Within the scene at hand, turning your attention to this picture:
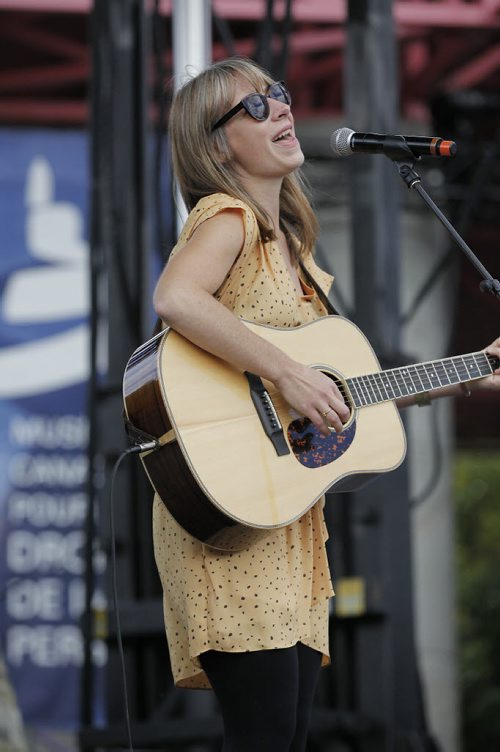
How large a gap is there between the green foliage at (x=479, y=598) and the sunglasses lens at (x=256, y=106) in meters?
18.2

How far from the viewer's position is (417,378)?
276 centimetres

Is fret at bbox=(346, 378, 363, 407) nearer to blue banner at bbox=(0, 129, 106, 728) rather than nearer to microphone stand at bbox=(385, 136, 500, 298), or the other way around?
microphone stand at bbox=(385, 136, 500, 298)

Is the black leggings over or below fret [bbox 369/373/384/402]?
below

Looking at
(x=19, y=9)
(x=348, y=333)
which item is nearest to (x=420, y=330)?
(x=19, y=9)

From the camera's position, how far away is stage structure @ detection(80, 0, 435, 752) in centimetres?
513

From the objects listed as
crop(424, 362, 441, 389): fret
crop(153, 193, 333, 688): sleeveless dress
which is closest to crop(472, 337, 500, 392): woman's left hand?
crop(424, 362, 441, 389): fret

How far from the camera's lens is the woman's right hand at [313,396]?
2.45 m

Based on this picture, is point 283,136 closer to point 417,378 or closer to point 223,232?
point 223,232

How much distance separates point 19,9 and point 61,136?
1295 mm

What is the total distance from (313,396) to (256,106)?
2.15ft

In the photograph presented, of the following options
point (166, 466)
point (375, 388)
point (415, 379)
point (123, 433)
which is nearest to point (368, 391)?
point (375, 388)

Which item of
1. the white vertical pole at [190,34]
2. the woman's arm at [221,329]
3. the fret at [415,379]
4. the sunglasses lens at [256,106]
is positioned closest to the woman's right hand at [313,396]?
the woman's arm at [221,329]

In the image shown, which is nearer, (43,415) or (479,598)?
(43,415)

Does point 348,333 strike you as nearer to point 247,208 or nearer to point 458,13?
point 247,208
